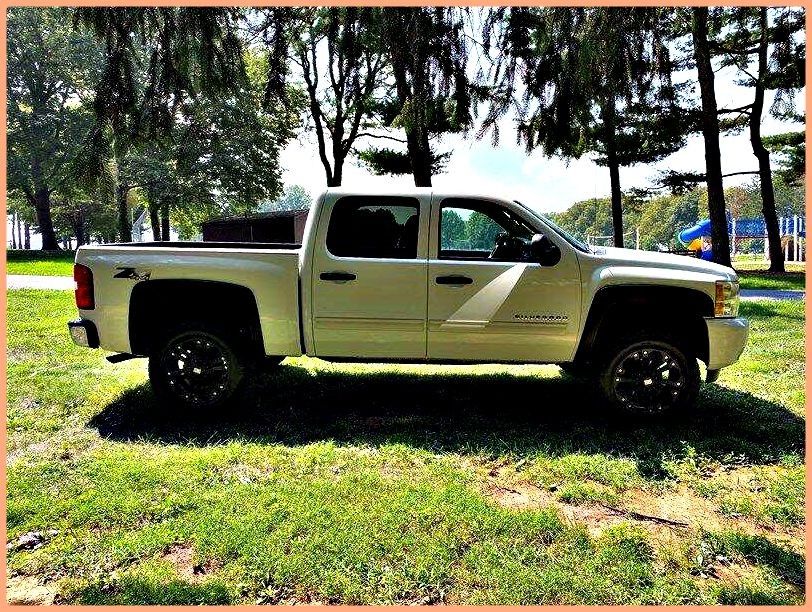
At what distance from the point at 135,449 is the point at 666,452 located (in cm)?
409

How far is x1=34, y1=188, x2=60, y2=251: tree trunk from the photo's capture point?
34.7m

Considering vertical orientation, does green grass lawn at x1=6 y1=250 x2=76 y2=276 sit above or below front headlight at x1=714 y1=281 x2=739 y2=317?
above

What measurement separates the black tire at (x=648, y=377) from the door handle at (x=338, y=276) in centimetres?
238

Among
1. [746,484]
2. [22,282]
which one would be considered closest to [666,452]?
[746,484]

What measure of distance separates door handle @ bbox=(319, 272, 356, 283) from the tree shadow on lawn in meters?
1.26

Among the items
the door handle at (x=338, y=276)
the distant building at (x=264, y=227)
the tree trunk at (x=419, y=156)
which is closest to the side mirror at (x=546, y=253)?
the door handle at (x=338, y=276)

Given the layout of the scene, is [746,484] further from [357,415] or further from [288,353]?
[288,353]

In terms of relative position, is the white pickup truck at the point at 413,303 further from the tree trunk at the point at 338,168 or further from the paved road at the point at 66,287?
the tree trunk at the point at 338,168

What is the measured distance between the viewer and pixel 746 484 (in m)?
3.78

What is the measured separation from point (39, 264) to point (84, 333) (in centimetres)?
2258

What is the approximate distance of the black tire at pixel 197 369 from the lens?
5.08 m

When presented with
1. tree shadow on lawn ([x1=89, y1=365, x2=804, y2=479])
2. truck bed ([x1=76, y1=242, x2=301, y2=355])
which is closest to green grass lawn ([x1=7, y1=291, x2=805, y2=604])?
tree shadow on lawn ([x1=89, y1=365, x2=804, y2=479])

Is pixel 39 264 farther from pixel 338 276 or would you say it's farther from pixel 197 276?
pixel 338 276

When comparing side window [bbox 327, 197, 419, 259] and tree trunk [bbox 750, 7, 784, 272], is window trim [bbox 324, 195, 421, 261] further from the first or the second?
tree trunk [bbox 750, 7, 784, 272]
